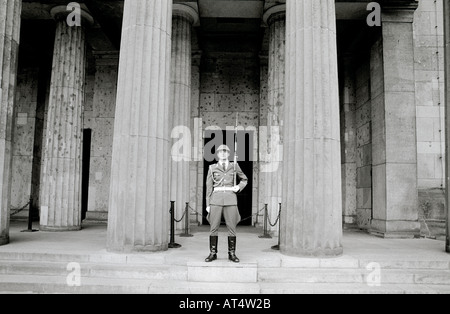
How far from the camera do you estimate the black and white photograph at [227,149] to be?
7008 mm

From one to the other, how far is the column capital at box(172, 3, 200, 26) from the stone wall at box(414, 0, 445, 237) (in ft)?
25.3

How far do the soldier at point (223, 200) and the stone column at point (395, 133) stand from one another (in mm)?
6612

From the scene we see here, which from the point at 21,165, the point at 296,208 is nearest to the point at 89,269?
the point at 296,208

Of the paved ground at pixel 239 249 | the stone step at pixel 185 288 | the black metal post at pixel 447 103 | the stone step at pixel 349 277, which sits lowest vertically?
the stone step at pixel 185 288

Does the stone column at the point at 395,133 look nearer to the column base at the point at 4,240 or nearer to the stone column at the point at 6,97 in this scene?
the column base at the point at 4,240

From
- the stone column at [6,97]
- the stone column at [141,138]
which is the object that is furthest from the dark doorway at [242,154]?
the stone column at [6,97]

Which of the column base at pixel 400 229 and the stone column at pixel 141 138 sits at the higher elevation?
the stone column at pixel 141 138

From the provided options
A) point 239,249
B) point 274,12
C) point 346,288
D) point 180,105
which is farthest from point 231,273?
point 274,12

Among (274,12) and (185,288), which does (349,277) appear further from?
(274,12)

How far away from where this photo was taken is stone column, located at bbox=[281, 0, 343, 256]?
7.74 m

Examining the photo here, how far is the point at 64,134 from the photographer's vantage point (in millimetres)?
13055

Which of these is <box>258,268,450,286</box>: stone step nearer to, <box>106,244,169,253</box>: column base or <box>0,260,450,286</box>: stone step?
<box>0,260,450,286</box>: stone step

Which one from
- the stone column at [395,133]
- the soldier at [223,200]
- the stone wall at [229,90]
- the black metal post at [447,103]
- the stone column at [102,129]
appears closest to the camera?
the soldier at [223,200]

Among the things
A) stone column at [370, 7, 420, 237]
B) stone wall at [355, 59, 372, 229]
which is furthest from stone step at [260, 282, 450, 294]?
stone wall at [355, 59, 372, 229]
